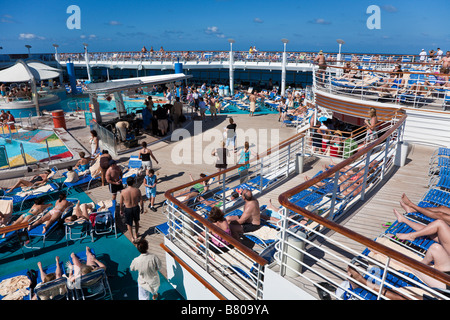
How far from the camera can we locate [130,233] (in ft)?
20.9

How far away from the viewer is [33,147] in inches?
495

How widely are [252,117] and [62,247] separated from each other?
13.2m

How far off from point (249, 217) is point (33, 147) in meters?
11.9

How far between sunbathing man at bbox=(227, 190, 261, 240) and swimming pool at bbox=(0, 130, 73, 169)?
8867 mm

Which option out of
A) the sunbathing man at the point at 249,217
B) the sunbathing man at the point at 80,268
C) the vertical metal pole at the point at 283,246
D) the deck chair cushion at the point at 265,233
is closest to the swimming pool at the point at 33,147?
the sunbathing man at the point at 80,268

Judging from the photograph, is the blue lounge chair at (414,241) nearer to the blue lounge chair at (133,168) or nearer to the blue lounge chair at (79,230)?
the blue lounge chair at (79,230)

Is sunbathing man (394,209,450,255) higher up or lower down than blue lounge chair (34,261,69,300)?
higher up

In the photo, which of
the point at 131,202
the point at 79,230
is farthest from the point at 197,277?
the point at 79,230

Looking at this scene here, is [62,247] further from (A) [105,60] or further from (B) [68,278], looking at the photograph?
(A) [105,60]

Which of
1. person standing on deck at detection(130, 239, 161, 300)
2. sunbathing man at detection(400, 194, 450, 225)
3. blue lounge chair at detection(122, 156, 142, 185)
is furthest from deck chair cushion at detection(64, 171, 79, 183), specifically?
sunbathing man at detection(400, 194, 450, 225)

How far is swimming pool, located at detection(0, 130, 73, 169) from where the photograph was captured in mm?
10609

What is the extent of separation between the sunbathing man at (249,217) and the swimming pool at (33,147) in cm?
887

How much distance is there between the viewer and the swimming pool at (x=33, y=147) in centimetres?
1061

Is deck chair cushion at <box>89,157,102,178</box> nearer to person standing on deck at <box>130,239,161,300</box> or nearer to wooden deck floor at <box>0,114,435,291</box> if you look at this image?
wooden deck floor at <box>0,114,435,291</box>
